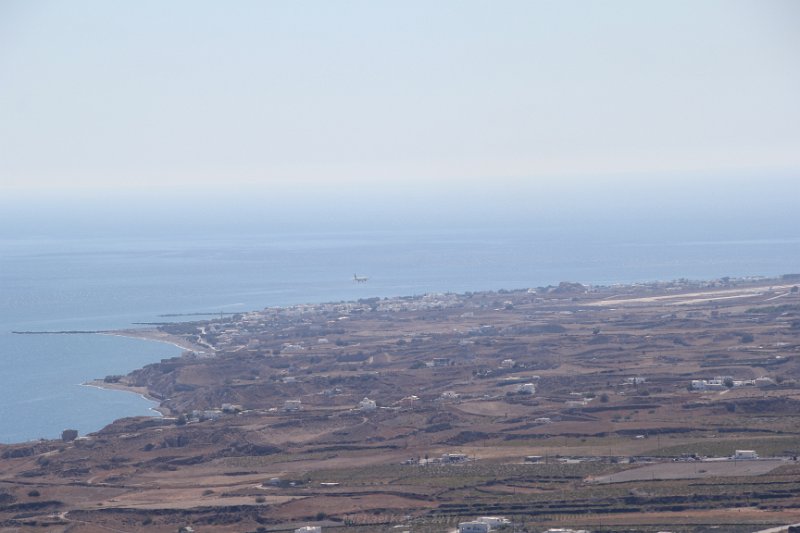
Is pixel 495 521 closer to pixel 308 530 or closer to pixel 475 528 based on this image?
pixel 475 528

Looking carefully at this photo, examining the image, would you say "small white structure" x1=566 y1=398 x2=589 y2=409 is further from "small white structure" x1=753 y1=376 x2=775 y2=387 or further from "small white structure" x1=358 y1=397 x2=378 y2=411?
"small white structure" x1=358 y1=397 x2=378 y2=411

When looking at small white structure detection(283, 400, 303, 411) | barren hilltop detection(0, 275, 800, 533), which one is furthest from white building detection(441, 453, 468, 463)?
small white structure detection(283, 400, 303, 411)

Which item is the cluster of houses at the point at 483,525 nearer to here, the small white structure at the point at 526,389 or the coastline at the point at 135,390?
the small white structure at the point at 526,389

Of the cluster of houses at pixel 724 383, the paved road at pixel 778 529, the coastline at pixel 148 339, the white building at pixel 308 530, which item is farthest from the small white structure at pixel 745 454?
the coastline at pixel 148 339

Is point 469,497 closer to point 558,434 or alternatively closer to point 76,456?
point 558,434

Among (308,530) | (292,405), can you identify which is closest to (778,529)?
(308,530)
